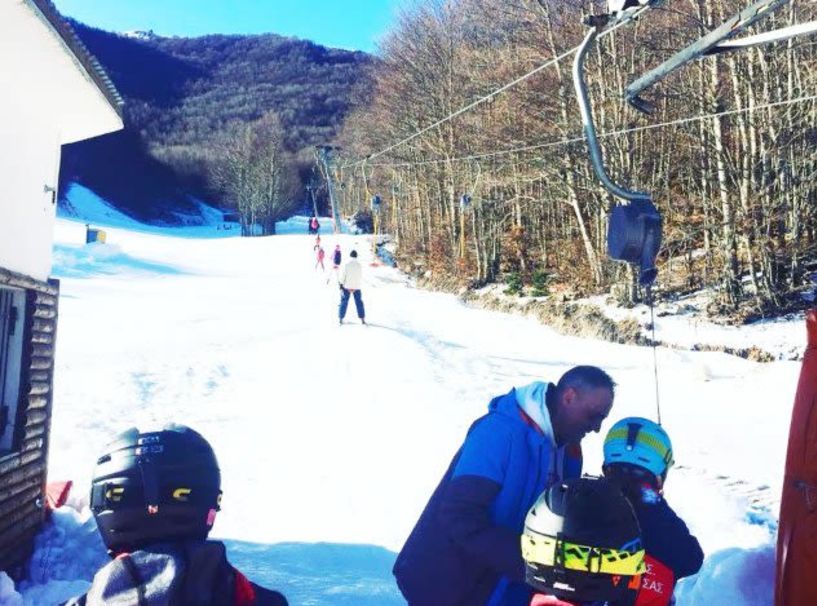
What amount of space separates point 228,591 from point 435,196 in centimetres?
3699

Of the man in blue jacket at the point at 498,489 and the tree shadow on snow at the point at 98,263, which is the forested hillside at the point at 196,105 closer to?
the tree shadow on snow at the point at 98,263

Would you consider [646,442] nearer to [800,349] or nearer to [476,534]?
[476,534]

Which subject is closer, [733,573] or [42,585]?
[733,573]

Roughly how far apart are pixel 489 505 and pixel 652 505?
24.4 inches

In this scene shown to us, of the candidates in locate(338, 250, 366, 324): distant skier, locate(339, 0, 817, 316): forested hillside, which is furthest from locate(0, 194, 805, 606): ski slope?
locate(339, 0, 817, 316): forested hillside

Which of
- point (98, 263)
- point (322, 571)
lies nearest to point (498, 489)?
point (322, 571)

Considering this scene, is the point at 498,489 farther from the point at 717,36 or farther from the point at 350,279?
the point at 350,279

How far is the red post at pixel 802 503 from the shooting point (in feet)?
9.14

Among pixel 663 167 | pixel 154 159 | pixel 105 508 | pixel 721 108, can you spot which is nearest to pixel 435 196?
pixel 663 167

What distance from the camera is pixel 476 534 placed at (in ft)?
8.25

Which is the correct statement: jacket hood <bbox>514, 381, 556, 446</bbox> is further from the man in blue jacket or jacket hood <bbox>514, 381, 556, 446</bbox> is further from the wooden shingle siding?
the wooden shingle siding

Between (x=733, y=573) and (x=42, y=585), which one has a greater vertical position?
(x=733, y=573)

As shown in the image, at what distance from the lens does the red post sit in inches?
110

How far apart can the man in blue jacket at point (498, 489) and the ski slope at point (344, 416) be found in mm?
1063
